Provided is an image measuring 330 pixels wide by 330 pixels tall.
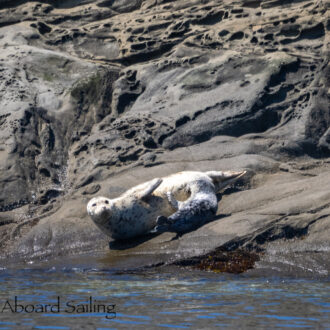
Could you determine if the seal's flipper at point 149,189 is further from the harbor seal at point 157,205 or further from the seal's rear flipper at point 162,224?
the seal's rear flipper at point 162,224

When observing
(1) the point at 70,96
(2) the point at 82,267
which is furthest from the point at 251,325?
(1) the point at 70,96

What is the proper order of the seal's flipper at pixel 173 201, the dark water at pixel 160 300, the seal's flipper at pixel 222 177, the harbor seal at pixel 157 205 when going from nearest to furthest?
the dark water at pixel 160 300
the harbor seal at pixel 157 205
the seal's flipper at pixel 173 201
the seal's flipper at pixel 222 177

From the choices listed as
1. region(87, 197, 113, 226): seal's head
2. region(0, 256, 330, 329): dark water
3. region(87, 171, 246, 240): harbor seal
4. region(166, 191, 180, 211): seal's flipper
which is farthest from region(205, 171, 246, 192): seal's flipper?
region(0, 256, 330, 329): dark water

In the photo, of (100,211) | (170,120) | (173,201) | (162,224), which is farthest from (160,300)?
(170,120)

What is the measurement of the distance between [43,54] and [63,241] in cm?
510

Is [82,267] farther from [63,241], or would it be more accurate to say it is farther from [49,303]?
[49,303]

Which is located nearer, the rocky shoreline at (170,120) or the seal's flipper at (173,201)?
the rocky shoreline at (170,120)

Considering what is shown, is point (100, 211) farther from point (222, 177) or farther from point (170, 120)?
point (170, 120)

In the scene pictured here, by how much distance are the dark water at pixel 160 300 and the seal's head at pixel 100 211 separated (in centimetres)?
105

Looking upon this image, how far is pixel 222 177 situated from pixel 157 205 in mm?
956

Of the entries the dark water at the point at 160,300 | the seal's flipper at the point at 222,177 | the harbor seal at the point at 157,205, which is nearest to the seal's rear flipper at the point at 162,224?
the harbor seal at the point at 157,205

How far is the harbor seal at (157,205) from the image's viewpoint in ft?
30.6

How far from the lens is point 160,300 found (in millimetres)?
6527

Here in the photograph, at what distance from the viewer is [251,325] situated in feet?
18.0
